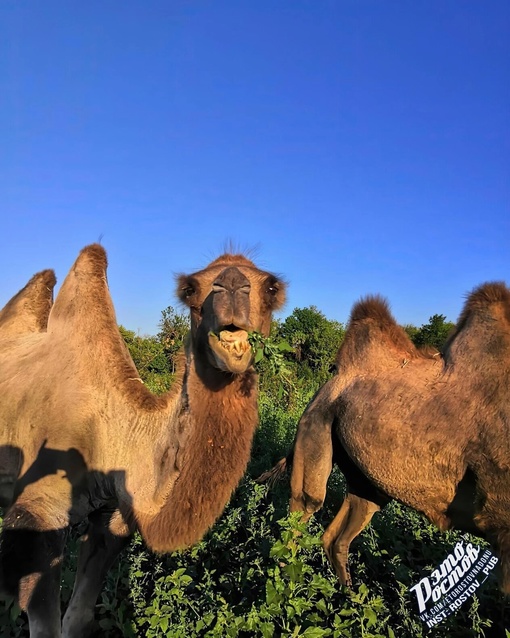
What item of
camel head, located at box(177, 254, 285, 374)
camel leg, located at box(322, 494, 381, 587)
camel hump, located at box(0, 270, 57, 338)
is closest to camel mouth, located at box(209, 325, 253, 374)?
camel head, located at box(177, 254, 285, 374)

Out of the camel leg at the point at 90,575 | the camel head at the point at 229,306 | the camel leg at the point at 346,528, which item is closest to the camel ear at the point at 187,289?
the camel head at the point at 229,306

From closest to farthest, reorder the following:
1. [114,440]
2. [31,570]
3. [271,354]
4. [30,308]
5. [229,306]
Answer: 1. [229,306]
2. [271,354]
3. [31,570]
4. [114,440]
5. [30,308]

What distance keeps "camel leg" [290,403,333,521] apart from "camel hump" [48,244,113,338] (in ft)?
5.54

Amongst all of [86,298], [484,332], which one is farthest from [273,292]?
[484,332]

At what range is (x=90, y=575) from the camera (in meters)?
3.24

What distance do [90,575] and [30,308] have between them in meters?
2.13

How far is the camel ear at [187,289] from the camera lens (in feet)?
9.15

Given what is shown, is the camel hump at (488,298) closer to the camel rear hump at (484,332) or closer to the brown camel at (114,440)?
the camel rear hump at (484,332)

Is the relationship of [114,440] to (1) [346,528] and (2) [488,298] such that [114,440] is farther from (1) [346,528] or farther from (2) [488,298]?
(2) [488,298]

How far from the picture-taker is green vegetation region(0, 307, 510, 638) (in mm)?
2676

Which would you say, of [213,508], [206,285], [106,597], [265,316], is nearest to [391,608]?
[213,508]

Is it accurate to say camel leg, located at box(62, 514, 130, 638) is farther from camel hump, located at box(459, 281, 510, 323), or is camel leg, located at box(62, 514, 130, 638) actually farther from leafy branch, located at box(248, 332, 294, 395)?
camel hump, located at box(459, 281, 510, 323)

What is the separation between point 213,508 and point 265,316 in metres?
1.00

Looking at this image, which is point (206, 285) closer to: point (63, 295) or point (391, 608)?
point (63, 295)
